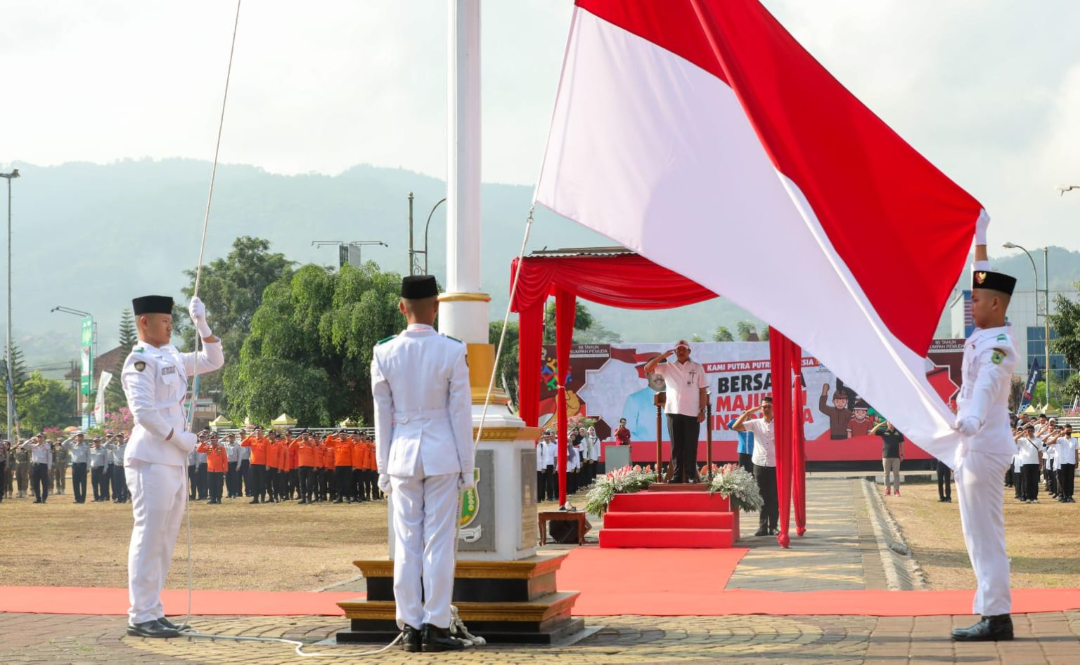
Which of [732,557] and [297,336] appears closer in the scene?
[732,557]

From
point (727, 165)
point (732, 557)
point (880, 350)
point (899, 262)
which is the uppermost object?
point (727, 165)

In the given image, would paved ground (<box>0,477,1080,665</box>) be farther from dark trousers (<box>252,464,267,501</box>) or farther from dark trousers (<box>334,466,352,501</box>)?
dark trousers (<box>252,464,267,501</box>)

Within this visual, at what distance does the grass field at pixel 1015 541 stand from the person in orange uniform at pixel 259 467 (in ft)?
49.2

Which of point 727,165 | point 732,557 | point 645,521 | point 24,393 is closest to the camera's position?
point 727,165

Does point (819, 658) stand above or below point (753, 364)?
below

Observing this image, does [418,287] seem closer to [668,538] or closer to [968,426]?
[968,426]

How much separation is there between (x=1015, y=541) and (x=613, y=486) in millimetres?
5571

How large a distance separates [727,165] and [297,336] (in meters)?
44.6

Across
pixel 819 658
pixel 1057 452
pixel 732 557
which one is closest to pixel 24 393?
pixel 1057 452

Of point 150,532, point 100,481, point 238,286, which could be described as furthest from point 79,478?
point 238,286

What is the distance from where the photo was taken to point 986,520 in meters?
6.89

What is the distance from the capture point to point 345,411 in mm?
50438

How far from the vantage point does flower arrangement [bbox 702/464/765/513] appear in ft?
51.3

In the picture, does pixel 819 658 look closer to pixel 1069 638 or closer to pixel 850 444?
pixel 1069 638
